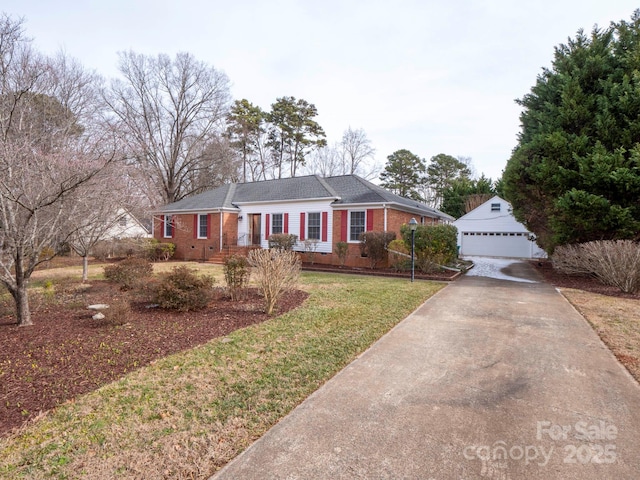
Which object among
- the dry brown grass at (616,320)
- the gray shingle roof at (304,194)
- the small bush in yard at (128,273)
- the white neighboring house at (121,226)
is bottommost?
the dry brown grass at (616,320)

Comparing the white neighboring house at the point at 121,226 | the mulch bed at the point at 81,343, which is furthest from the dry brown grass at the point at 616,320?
the white neighboring house at the point at 121,226

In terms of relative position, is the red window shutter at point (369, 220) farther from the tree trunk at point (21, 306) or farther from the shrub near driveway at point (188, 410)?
the tree trunk at point (21, 306)

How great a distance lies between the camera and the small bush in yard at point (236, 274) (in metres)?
7.25

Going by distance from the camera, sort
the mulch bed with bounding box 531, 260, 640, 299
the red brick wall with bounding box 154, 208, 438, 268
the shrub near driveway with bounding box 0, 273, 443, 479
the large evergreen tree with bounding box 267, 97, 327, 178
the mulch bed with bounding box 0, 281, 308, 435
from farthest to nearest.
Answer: the large evergreen tree with bounding box 267, 97, 327, 178, the red brick wall with bounding box 154, 208, 438, 268, the mulch bed with bounding box 531, 260, 640, 299, the mulch bed with bounding box 0, 281, 308, 435, the shrub near driveway with bounding box 0, 273, 443, 479

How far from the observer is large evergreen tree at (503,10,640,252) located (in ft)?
35.0

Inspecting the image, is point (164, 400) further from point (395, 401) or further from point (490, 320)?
point (490, 320)

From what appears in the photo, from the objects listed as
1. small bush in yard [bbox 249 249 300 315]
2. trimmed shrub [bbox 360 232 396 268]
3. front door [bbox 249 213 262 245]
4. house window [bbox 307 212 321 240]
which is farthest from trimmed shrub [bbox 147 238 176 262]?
small bush in yard [bbox 249 249 300 315]

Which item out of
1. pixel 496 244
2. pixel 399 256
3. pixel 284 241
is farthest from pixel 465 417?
pixel 496 244

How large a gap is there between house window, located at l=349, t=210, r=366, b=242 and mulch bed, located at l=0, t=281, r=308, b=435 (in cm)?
876

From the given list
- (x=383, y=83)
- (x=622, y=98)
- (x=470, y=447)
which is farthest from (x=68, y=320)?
(x=622, y=98)

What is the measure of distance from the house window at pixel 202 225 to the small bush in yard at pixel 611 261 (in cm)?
1755

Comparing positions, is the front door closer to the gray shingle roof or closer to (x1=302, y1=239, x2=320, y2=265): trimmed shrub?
the gray shingle roof

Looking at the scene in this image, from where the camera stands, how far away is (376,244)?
14.0 meters

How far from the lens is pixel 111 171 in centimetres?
1016
